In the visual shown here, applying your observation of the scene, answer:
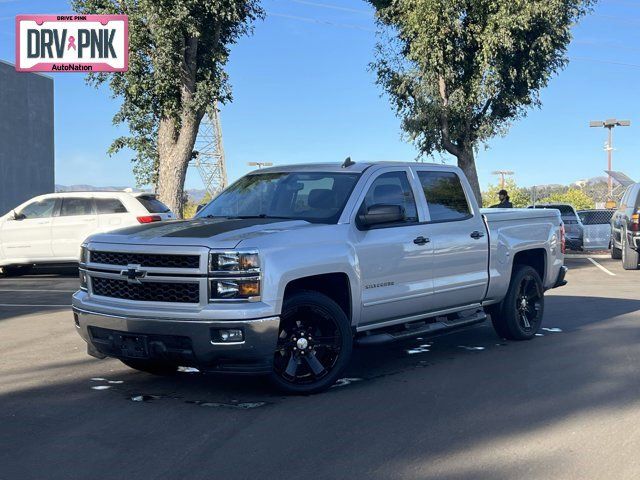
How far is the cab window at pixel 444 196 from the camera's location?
809cm

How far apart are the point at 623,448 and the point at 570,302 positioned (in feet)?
26.5

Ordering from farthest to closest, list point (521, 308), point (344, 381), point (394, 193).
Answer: point (521, 308) → point (394, 193) → point (344, 381)

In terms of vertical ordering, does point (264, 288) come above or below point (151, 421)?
above

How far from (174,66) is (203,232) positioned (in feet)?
53.8

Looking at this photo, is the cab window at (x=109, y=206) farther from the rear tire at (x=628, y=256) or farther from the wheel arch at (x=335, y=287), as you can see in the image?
the rear tire at (x=628, y=256)

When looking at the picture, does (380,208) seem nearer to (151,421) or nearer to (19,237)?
(151,421)

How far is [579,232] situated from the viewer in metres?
28.0

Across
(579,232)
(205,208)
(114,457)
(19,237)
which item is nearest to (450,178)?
(205,208)

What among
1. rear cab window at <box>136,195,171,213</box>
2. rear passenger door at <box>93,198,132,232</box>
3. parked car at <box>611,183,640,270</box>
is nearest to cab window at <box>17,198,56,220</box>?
rear passenger door at <box>93,198,132,232</box>

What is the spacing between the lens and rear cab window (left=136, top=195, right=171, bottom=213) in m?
17.1

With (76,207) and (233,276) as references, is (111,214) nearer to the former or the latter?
(76,207)

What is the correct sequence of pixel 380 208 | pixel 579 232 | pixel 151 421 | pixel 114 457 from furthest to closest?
pixel 579 232
pixel 380 208
pixel 151 421
pixel 114 457

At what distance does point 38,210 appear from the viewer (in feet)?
57.4

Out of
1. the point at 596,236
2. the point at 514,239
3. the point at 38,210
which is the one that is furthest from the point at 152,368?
the point at 596,236
